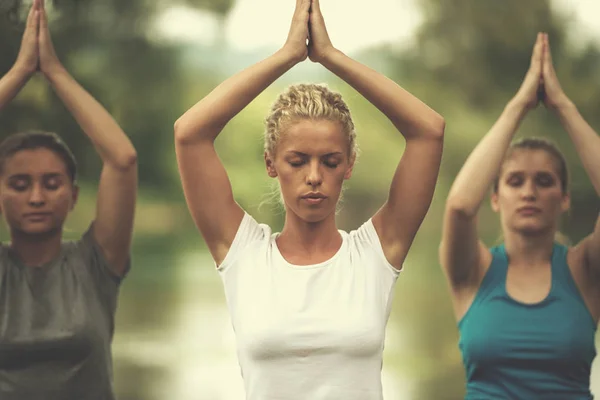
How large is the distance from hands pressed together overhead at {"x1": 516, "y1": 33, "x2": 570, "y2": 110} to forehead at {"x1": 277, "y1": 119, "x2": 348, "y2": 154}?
1.88ft

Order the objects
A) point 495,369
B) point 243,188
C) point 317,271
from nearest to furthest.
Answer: point 317,271 < point 495,369 < point 243,188

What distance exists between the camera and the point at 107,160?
167cm

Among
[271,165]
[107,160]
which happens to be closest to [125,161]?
[107,160]

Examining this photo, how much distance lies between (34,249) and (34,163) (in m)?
0.18

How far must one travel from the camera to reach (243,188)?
2045 mm

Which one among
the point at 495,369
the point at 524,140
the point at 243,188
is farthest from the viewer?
the point at 243,188

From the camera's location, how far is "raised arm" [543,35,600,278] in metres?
1.70

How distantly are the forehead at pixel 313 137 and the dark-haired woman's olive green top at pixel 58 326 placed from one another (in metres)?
0.57

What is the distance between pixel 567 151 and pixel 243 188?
2.64ft

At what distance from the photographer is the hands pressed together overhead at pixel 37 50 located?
1686 mm

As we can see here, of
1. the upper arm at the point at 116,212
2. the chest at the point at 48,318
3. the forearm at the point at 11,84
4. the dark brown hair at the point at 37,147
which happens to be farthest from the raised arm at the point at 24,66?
the chest at the point at 48,318

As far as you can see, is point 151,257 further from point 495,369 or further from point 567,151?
point 567,151

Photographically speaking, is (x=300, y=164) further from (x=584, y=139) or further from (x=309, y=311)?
(x=584, y=139)

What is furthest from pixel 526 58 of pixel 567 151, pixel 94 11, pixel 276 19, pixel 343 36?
pixel 94 11
